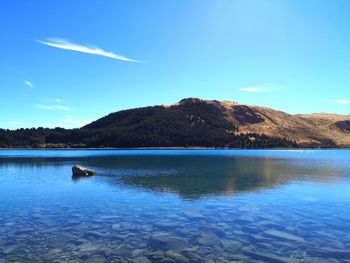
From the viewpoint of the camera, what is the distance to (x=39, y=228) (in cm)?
2433

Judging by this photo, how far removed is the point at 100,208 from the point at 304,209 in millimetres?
16503

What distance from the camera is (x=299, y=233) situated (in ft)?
75.4

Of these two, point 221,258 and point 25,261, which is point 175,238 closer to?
point 221,258

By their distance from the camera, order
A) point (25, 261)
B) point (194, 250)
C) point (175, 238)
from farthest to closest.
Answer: point (175, 238) < point (194, 250) < point (25, 261)

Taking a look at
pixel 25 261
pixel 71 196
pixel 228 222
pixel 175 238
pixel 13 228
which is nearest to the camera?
pixel 25 261

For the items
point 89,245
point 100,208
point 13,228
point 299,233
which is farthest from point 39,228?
point 299,233

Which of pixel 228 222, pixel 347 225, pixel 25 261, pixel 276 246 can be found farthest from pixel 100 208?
pixel 347 225

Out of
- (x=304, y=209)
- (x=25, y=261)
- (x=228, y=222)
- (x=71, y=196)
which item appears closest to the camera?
(x=25, y=261)

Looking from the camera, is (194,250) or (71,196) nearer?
(194,250)

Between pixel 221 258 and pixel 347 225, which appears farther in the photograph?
pixel 347 225

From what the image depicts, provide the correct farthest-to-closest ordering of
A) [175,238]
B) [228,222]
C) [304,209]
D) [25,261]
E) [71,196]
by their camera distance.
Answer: [71,196]
[304,209]
[228,222]
[175,238]
[25,261]

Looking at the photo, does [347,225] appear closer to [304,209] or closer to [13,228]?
[304,209]

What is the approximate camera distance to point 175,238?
71.4 feet

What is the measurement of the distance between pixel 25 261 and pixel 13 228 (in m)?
7.43
